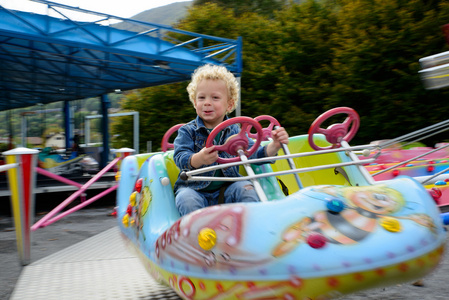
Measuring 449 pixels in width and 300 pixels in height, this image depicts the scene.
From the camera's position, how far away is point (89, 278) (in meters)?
2.95

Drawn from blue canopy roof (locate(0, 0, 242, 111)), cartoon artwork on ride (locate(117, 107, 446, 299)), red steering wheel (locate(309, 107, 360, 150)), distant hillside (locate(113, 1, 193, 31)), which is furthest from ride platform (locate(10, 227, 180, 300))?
distant hillside (locate(113, 1, 193, 31))

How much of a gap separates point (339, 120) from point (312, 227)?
366 inches

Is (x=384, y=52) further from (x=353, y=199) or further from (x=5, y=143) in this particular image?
(x=353, y=199)

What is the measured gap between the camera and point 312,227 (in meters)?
1.57

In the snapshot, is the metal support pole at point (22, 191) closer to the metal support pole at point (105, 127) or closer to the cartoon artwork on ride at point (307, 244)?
the cartoon artwork on ride at point (307, 244)

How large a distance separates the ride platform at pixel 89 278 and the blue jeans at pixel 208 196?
0.62 meters

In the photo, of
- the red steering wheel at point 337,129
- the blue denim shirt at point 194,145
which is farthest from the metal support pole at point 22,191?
the red steering wheel at point 337,129

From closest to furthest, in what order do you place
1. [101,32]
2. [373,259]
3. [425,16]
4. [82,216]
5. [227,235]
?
[373,259]
[227,235]
[82,216]
[101,32]
[425,16]

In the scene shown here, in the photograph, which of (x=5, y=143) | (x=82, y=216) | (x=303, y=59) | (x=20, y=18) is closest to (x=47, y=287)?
(x=82, y=216)

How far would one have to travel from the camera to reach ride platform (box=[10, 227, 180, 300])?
2.62 meters

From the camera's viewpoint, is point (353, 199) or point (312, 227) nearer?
point (312, 227)

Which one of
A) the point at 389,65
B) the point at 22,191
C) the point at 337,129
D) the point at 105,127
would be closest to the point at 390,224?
the point at 337,129

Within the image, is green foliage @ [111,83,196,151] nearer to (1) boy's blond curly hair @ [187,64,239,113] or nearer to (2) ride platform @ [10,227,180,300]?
(2) ride platform @ [10,227,180,300]

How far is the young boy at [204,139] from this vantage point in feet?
7.26
